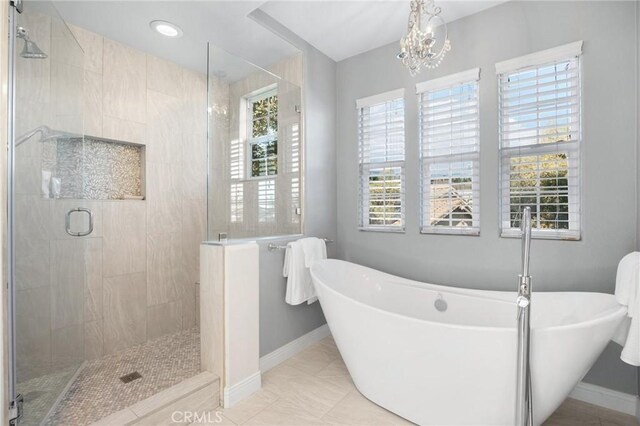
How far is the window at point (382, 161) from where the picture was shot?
111 inches

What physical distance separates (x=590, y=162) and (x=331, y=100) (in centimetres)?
215

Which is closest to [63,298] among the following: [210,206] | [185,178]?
[210,206]

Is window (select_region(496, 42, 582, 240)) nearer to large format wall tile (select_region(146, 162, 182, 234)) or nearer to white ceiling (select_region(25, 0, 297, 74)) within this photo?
white ceiling (select_region(25, 0, 297, 74))

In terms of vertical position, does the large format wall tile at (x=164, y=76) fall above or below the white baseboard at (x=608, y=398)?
above

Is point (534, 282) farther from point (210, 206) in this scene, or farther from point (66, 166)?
point (66, 166)

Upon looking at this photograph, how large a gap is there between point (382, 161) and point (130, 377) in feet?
8.61

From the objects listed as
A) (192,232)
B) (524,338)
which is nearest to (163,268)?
(192,232)

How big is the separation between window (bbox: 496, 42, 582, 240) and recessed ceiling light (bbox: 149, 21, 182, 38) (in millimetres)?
2491

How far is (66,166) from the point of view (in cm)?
199

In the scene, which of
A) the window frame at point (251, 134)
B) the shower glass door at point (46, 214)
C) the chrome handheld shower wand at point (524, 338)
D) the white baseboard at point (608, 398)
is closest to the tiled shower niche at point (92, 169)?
the shower glass door at point (46, 214)

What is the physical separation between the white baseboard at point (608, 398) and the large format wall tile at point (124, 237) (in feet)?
11.2

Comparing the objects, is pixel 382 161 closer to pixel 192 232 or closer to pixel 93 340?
pixel 192 232

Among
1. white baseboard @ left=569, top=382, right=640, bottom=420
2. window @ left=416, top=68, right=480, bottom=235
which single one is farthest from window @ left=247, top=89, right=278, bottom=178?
white baseboard @ left=569, top=382, right=640, bottom=420

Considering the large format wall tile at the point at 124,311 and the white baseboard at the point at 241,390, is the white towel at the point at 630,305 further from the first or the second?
the large format wall tile at the point at 124,311
